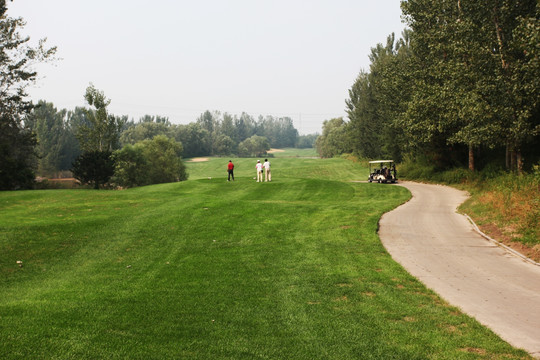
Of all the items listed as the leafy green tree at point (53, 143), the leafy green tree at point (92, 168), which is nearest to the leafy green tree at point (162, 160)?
the leafy green tree at point (92, 168)

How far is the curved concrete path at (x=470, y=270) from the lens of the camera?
261 inches

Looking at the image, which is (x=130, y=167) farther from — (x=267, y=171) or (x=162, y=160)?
(x=267, y=171)

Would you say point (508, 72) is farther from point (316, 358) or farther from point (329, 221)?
point (316, 358)

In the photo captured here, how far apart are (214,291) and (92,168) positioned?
38622 millimetres

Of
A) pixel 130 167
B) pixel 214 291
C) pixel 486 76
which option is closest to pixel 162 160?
pixel 130 167

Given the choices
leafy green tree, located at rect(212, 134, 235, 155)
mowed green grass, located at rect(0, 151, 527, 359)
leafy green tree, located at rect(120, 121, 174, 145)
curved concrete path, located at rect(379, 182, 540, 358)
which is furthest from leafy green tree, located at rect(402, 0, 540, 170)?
leafy green tree, located at rect(212, 134, 235, 155)

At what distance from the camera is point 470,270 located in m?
9.94

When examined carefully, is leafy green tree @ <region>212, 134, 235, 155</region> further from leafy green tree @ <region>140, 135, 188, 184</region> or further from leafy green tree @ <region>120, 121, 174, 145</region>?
leafy green tree @ <region>140, 135, 188, 184</region>

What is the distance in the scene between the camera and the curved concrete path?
6629 mm

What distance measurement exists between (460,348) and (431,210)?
15.2m

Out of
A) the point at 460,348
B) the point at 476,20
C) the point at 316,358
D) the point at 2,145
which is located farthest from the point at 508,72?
the point at 2,145

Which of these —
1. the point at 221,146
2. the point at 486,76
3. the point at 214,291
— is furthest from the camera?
the point at 221,146

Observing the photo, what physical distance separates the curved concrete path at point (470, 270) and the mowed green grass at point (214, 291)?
1.41ft

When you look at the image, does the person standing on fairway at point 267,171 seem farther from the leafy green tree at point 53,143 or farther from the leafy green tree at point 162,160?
the leafy green tree at point 53,143
